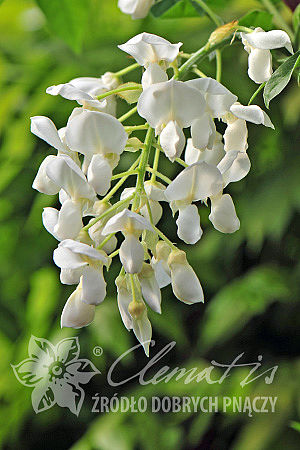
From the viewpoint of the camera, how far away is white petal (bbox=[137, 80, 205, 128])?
296 millimetres

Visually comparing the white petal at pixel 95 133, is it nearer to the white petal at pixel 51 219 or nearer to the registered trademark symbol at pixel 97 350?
the white petal at pixel 51 219

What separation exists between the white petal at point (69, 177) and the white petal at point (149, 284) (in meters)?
0.05

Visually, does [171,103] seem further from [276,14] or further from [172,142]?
[276,14]

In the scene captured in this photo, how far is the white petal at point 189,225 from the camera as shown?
32 cm

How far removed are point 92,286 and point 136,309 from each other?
1.1 inches

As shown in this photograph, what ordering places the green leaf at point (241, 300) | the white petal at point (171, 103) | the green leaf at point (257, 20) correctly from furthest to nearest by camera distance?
1. the green leaf at point (241, 300)
2. the green leaf at point (257, 20)
3. the white petal at point (171, 103)

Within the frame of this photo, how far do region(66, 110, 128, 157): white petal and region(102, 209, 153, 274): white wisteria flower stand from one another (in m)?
0.04

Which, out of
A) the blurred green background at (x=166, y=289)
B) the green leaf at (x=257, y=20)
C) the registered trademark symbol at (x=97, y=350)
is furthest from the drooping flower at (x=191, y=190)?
the registered trademark symbol at (x=97, y=350)

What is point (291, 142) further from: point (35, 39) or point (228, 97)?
point (228, 97)

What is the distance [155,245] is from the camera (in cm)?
35

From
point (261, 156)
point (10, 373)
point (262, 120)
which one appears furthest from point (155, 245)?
point (10, 373)

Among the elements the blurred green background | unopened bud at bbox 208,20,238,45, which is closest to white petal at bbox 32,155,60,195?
unopened bud at bbox 208,20,238,45

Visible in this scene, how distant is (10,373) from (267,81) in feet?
2.90
